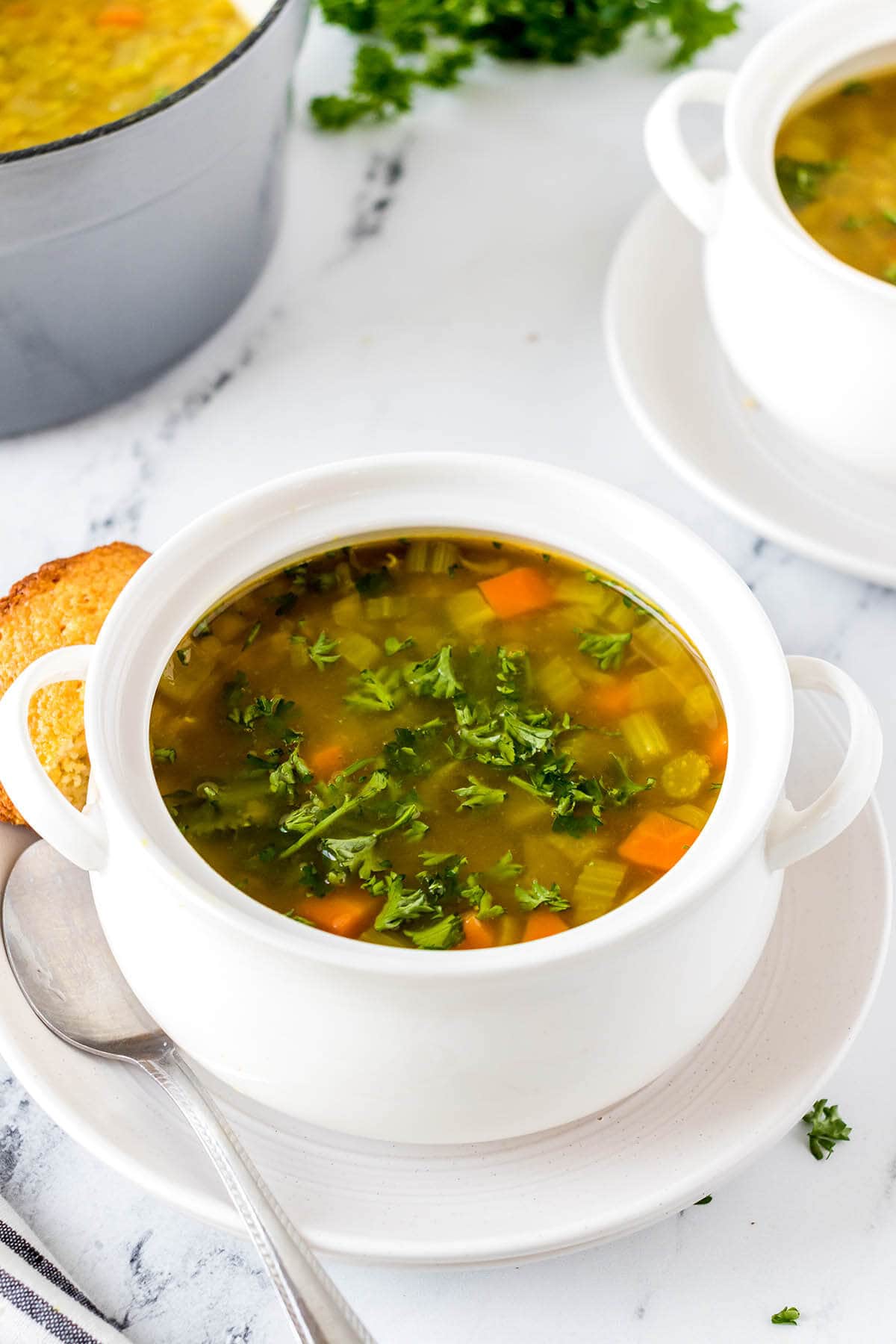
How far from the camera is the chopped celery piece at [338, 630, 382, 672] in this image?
1604 millimetres

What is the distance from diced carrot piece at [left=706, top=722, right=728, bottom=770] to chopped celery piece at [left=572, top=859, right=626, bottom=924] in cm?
16

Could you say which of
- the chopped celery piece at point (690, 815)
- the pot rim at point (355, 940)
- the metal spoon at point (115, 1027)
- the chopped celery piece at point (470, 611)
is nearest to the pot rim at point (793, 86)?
the pot rim at point (355, 940)

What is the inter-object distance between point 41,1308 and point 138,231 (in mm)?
1456

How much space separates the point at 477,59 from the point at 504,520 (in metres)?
1.80

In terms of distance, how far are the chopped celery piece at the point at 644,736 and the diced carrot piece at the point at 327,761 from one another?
0.29m

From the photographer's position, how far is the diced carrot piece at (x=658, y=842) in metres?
1.43

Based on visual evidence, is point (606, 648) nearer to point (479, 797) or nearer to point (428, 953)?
point (479, 797)

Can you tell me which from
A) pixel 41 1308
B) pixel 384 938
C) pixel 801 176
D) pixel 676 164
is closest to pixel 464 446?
pixel 676 164

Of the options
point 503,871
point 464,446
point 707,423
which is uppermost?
point 503,871

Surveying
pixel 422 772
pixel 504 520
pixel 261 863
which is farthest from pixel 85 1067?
pixel 504 520

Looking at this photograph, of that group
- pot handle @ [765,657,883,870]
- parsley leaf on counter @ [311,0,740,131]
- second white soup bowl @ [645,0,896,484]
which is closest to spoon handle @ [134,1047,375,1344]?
pot handle @ [765,657,883,870]

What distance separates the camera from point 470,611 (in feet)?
5.42

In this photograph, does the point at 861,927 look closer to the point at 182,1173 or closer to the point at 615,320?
the point at 182,1173

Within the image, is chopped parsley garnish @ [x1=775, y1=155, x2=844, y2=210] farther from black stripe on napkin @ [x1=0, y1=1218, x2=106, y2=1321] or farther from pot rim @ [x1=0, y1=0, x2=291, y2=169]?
black stripe on napkin @ [x1=0, y1=1218, x2=106, y2=1321]
